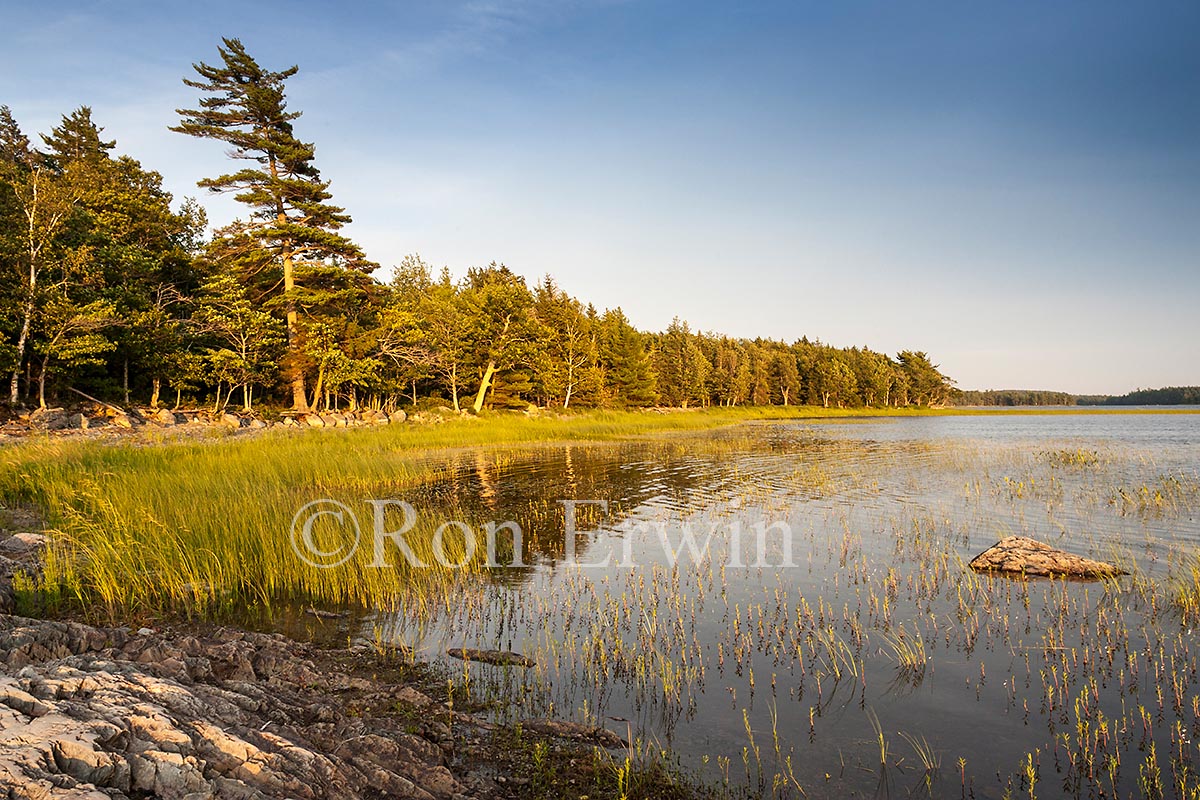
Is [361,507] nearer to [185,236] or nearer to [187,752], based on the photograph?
[187,752]

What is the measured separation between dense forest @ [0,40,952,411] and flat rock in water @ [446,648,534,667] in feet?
89.9

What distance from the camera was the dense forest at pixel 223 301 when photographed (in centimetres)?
2614

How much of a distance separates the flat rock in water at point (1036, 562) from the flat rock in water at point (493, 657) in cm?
838

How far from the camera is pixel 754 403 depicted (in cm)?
11244

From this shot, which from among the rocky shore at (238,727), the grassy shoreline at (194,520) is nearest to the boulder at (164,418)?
the grassy shoreline at (194,520)

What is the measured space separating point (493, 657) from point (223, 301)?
34942mm

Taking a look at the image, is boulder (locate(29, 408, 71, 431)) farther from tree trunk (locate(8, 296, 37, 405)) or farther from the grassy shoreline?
the grassy shoreline

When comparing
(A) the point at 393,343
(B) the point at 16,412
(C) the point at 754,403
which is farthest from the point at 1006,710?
(C) the point at 754,403

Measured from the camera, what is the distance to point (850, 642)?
7707 millimetres

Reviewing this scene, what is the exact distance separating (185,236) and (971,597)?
201 ft

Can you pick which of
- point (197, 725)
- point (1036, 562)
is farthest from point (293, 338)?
point (1036, 562)

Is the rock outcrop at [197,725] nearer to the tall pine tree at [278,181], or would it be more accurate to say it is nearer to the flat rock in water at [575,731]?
the flat rock in water at [575,731]

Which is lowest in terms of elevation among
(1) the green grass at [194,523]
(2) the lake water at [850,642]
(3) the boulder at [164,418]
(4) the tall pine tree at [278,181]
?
(2) the lake water at [850,642]

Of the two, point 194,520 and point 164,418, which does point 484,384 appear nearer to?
point 164,418
